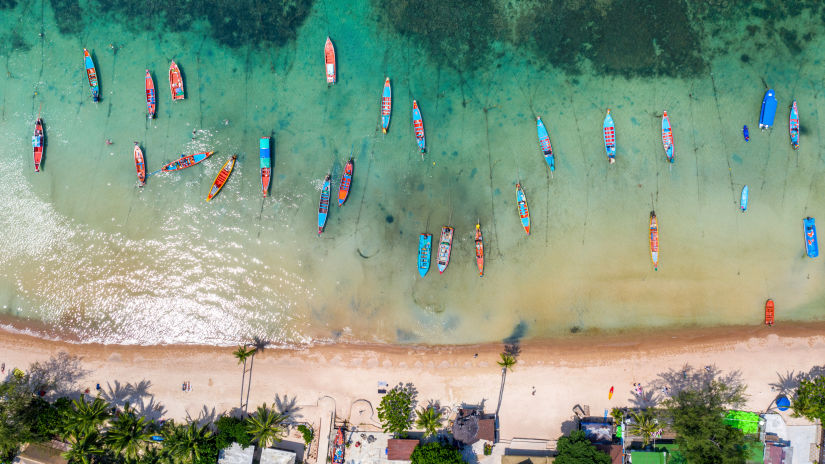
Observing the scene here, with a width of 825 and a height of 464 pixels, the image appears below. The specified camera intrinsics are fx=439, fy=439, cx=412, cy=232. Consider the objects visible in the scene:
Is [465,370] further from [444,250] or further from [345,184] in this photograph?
[345,184]

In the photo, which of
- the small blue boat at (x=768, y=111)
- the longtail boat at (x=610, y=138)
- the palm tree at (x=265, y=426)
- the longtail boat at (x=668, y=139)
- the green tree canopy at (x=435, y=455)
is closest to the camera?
the green tree canopy at (x=435, y=455)

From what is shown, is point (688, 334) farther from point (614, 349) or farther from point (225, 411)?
point (225, 411)

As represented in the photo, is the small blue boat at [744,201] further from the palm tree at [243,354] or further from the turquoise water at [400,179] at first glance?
the palm tree at [243,354]

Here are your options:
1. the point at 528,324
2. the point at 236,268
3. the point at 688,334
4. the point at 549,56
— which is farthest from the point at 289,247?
the point at 688,334

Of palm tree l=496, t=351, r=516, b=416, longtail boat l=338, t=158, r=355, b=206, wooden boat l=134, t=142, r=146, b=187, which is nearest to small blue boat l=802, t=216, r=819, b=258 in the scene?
palm tree l=496, t=351, r=516, b=416

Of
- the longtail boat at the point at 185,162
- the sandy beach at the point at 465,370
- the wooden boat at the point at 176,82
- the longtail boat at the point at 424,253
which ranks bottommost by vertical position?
the sandy beach at the point at 465,370

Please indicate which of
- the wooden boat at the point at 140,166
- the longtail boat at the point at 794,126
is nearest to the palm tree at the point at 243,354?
the wooden boat at the point at 140,166

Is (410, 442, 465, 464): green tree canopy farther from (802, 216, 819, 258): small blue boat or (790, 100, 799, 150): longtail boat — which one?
(790, 100, 799, 150): longtail boat
